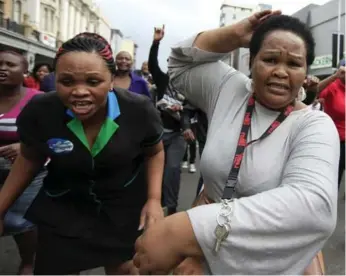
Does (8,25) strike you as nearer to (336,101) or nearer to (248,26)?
(336,101)

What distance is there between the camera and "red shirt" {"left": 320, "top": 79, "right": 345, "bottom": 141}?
4.43 meters

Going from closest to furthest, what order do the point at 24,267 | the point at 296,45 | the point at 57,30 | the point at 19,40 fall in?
the point at 296,45, the point at 24,267, the point at 19,40, the point at 57,30

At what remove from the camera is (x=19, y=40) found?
28719 millimetres

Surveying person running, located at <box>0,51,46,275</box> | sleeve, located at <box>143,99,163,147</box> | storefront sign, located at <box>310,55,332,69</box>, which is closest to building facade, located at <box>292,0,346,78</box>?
storefront sign, located at <box>310,55,332,69</box>

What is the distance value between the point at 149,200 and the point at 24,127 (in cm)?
71

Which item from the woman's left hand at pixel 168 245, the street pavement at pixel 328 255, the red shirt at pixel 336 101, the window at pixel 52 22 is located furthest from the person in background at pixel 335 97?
the window at pixel 52 22

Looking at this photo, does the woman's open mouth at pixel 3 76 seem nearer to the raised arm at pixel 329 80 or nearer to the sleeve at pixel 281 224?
the sleeve at pixel 281 224

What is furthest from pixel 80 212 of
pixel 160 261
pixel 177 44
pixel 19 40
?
pixel 19 40

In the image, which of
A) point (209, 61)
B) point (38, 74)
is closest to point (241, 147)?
point (209, 61)

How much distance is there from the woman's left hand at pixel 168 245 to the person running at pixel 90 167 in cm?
93

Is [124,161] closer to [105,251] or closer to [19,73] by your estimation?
[105,251]

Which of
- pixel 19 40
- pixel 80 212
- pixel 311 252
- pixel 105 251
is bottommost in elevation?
pixel 105 251

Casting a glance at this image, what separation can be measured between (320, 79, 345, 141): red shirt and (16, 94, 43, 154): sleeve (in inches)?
A: 131

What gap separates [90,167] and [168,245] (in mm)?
1042
